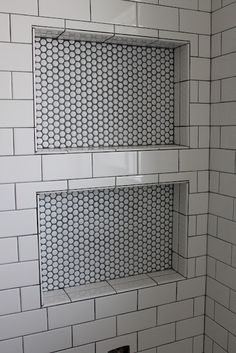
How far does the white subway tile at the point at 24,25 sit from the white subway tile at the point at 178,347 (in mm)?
1158

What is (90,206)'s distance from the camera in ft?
4.49

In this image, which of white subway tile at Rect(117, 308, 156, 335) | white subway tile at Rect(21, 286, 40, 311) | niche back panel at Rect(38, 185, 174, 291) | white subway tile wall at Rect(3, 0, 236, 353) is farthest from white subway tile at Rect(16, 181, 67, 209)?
white subway tile at Rect(117, 308, 156, 335)

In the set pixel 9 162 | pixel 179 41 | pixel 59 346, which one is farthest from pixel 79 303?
pixel 179 41

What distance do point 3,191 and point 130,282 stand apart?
575 mm

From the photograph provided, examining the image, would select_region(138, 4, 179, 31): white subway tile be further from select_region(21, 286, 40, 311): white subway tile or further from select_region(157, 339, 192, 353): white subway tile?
select_region(157, 339, 192, 353): white subway tile

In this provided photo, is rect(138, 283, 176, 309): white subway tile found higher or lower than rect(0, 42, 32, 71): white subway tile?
lower

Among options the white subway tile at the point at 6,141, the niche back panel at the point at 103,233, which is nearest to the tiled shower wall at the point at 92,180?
the white subway tile at the point at 6,141

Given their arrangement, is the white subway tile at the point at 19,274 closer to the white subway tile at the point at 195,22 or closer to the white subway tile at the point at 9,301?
the white subway tile at the point at 9,301

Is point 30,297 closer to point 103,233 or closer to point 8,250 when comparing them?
point 8,250

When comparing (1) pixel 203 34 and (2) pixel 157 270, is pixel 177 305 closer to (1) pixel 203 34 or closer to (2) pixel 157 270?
(2) pixel 157 270

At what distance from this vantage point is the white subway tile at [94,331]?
1.29m

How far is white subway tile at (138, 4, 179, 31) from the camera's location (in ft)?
4.16

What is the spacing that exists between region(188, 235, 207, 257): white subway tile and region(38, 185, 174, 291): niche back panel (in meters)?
0.11

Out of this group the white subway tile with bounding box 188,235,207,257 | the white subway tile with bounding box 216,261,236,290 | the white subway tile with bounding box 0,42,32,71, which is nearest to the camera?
the white subway tile with bounding box 0,42,32,71
